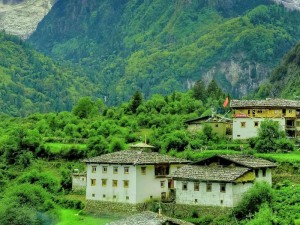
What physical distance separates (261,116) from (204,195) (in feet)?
88.2

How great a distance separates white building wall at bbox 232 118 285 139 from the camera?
323 ft

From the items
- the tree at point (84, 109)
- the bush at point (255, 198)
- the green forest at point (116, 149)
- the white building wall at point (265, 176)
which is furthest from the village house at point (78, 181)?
the tree at point (84, 109)

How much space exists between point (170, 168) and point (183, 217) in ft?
32.7

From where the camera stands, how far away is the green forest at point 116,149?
7069 cm

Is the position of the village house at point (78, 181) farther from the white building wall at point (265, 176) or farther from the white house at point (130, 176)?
the white building wall at point (265, 176)

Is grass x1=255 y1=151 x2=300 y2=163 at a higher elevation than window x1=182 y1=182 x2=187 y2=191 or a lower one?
higher

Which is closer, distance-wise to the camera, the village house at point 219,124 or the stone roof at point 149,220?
the stone roof at point 149,220

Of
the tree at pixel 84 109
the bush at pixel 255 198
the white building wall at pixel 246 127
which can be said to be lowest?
Answer: the bush at pixel 255 198

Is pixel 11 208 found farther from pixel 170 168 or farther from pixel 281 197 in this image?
pixel 281 197

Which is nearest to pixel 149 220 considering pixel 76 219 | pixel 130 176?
pixel 130 176

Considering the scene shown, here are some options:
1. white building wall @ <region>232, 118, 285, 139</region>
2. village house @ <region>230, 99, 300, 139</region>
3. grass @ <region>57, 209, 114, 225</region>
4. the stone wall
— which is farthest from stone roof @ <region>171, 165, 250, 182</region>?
village house @ <region>230, 99, 300, 139</region>

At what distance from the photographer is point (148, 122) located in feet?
406

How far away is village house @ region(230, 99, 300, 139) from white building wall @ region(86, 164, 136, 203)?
74.2ft

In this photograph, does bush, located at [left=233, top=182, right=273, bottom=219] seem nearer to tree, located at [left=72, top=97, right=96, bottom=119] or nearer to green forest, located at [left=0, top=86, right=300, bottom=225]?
green forest, located at [left=0, top=86, right=300, bottom=225]
